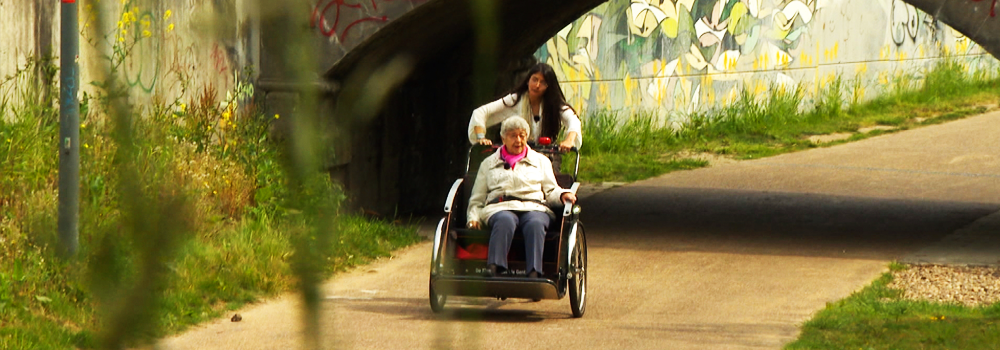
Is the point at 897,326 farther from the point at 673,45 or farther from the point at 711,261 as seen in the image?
the point at 673,45

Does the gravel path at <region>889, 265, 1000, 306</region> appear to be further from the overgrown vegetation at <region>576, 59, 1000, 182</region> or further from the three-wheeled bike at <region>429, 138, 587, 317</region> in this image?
the overgrown vegetation at <region>576, 59, 1000, 182</region>

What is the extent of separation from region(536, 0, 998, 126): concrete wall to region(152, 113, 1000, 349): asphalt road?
234cm

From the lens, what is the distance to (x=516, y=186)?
24.9 ft

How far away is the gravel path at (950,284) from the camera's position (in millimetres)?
8125

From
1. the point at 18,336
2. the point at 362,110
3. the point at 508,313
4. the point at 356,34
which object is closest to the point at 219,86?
the point at 356,34

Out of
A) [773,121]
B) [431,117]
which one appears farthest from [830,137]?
[431,117]

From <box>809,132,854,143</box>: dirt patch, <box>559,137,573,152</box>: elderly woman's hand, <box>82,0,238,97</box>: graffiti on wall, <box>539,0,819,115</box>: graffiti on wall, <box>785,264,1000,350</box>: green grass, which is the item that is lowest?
<box>785,264,1000,350</box>: green grass

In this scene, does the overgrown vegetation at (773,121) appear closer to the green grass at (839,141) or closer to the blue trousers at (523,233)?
the green grass at (839,141)

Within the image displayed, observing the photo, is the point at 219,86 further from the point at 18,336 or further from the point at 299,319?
the point at 299,319

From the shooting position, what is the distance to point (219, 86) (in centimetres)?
972

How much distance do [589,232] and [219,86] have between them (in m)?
3.30

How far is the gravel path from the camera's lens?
812 centimetres

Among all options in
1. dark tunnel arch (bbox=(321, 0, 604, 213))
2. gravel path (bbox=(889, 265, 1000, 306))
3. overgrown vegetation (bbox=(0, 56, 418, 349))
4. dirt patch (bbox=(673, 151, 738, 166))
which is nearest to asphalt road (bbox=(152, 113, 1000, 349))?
overgrown vegetation (bbox=(0, 56, 418, 349))

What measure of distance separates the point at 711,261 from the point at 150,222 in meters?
8.61
